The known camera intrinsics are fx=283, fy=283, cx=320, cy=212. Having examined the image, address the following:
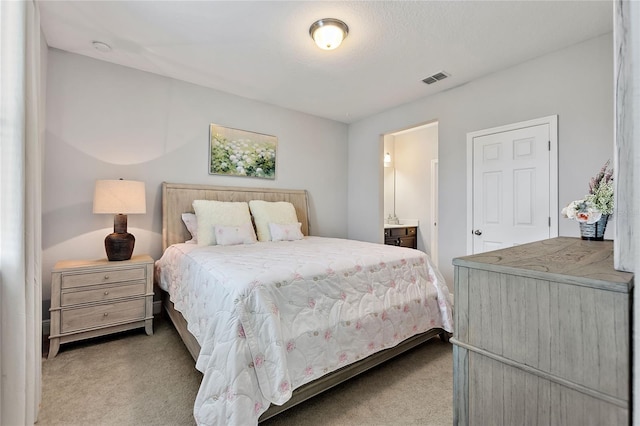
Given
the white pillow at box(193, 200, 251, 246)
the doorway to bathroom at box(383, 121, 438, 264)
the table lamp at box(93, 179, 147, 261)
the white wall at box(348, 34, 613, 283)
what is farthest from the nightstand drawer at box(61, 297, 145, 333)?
the doorway to bathroom at box(383, 121, 438, 264)

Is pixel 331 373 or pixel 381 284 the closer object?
pixel 331 373

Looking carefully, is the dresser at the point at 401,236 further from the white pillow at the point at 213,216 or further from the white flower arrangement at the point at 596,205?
the white flower arrangement at the point at 596,205

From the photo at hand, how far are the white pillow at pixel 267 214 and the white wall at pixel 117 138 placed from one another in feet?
1.53

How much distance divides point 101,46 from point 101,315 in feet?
7.94

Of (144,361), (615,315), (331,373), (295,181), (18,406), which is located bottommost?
(144,361)

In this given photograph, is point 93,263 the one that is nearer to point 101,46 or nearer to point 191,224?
point 191,224

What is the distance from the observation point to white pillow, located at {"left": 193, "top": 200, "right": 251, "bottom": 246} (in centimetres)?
295

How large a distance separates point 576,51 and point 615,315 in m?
3.00

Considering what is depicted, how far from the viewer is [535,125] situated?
2775mm

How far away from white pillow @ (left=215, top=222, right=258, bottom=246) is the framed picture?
36.6 inches


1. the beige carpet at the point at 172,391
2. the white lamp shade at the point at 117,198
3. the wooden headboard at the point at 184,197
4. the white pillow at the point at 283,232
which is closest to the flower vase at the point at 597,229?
the beige carpet at the point at 172,391

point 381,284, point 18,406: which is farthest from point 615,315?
point 18,406

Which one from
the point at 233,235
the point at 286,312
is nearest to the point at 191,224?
the point at 233,235

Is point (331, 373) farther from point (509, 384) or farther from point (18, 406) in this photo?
point (18, 406)
